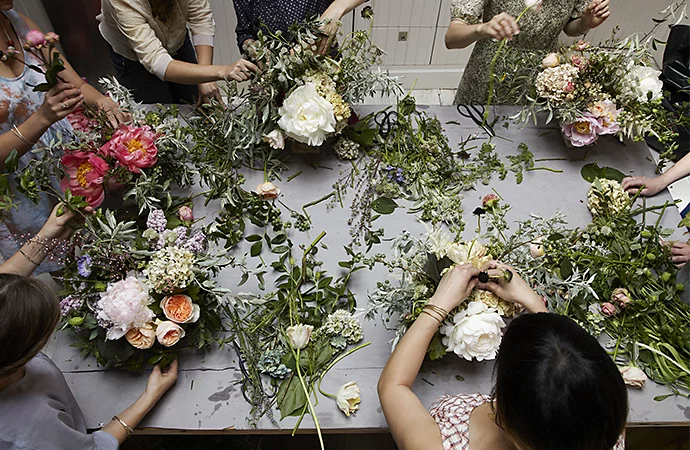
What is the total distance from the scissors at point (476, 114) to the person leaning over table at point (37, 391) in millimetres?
1204

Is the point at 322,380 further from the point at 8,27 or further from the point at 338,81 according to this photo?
the point at 8,27

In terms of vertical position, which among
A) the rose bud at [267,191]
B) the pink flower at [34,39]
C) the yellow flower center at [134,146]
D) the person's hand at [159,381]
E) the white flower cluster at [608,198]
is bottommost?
the person's hand at [159,381]

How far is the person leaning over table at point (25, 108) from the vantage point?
47.5 inches

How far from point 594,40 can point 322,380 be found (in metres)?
2.67

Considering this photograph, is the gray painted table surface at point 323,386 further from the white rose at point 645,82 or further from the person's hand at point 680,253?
the white rose at point 645,82

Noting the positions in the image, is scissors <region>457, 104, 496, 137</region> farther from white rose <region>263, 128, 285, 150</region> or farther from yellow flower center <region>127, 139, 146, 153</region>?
yellow flower center <region>127, 139, 146, 153</region>

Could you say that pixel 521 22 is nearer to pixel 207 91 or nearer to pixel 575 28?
pixel 575 28

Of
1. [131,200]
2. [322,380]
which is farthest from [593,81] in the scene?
[131,200]

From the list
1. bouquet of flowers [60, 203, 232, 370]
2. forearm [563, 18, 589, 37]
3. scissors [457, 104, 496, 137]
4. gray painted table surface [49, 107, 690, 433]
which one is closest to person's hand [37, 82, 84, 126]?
bouquet of flowers [60, 203, 232, 370]

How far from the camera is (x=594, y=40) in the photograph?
9.36ft

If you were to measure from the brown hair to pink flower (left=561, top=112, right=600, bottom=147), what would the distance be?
143cm

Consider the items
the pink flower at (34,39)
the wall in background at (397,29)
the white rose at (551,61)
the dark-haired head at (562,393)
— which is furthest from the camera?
the wall in background at (397,29)

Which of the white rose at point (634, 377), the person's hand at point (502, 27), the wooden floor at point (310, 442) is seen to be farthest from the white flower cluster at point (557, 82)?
the wooden floor at point (310, 442)

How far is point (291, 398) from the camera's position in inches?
43.6
